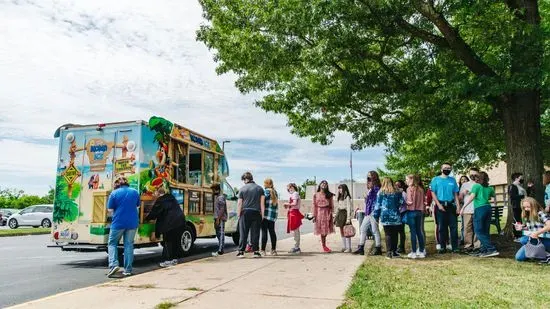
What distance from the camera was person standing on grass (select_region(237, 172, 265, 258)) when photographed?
10367mm

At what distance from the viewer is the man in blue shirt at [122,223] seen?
840 cm

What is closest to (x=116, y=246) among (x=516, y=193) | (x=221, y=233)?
(x=221, y=233)

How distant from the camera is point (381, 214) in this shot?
9.65 meters

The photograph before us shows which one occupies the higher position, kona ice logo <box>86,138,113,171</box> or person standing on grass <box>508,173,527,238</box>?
kona ice logo <box>86,138,113,171</box>

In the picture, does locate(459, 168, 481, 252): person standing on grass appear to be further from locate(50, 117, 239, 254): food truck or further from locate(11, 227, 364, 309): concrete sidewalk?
locate(50, 117, 239, 254): food truck

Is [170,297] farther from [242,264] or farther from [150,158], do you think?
[150,158]

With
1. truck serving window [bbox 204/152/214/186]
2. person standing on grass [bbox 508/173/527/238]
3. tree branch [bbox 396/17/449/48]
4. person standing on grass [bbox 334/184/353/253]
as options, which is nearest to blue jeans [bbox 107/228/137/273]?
truck serving window [bbox 204/152/214/186]

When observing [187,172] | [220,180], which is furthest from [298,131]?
[187,172]

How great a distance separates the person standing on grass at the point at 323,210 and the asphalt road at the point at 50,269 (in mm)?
3098

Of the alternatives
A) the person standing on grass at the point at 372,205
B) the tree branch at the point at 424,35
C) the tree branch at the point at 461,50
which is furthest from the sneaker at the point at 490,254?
the tree branch at the point at 424,35

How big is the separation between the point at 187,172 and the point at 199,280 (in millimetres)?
4323

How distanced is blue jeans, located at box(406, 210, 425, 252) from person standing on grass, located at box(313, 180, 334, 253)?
83.2 inches

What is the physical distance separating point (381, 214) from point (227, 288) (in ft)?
14.0

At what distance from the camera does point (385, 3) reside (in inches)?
375
